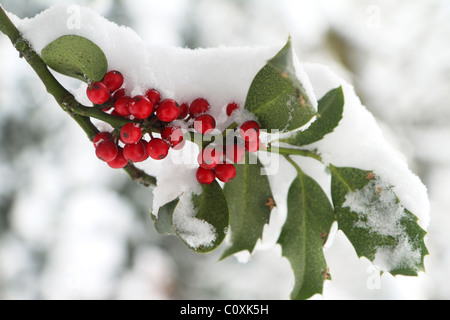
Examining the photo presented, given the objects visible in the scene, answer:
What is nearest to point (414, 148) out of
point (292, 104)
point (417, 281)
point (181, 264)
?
point (417, 281)

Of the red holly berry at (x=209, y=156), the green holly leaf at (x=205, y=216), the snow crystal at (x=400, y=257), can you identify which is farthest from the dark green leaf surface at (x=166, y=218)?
the snow crystal at (x=400, y=257)

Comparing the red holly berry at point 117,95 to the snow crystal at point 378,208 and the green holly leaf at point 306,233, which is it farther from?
the snow crystal at point 378,208

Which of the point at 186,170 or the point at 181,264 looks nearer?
the point at 186,170

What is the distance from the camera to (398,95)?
135 inches

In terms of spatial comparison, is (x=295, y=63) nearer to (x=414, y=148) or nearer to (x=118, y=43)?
(x=118, y=43)

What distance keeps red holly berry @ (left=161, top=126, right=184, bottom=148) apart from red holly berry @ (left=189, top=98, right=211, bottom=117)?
50 millimetres

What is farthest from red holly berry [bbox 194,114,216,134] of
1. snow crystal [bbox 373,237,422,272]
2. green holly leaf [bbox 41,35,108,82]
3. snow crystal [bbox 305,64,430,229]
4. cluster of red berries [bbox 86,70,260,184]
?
snow crystal [bbox 373,237,422,272]

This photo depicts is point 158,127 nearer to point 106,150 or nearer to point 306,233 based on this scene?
point 106,150

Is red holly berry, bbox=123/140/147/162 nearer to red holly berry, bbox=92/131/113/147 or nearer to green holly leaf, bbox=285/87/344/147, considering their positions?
red holly berry, bbox=92/131/113/147

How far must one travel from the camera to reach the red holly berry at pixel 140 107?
0.78 metres

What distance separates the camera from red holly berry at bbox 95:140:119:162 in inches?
33.0

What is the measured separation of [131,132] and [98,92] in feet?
0.34

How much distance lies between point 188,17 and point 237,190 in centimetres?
246

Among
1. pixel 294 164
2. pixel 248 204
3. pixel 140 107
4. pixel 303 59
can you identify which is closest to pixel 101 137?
pixel 140 107
